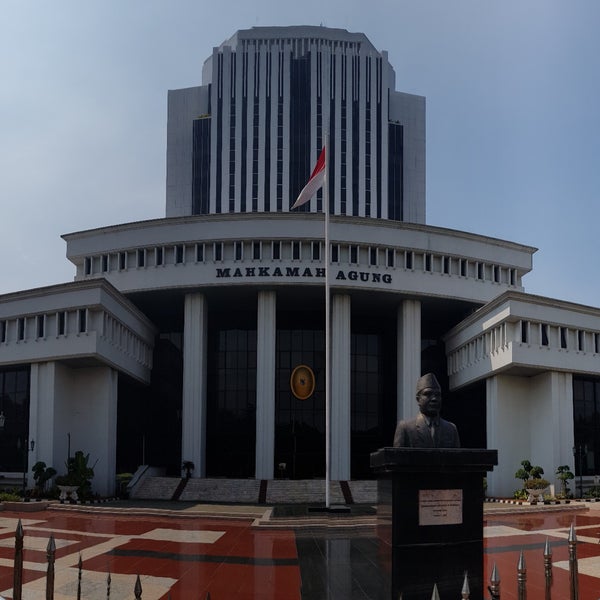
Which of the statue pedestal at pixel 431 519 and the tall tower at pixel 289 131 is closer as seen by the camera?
the statue pedestal at pixel 431 519

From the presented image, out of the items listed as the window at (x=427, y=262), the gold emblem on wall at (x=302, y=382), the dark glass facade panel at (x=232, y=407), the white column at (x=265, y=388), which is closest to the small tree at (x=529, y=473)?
the window at (x=427, y=262)

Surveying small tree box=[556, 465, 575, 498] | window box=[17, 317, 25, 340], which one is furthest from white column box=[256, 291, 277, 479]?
small tree box=[556, 465, 575, 498]

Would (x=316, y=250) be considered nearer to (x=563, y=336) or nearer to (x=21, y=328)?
(x=563, y=336)

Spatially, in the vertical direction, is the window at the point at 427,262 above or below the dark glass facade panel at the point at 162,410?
above

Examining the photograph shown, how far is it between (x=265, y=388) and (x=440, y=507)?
41.6m

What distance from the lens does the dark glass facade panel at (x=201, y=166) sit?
108438 mm

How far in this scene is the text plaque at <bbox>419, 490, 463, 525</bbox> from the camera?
40.7ft

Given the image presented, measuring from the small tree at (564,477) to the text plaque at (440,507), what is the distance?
36.9m

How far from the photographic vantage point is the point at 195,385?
5456cm

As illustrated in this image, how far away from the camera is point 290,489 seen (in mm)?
49094

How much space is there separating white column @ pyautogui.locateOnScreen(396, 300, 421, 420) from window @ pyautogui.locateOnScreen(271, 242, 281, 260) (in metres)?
10.5

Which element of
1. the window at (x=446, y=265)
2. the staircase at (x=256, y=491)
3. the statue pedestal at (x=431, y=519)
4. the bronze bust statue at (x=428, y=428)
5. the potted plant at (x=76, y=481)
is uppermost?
the window at (x=446, y=265)

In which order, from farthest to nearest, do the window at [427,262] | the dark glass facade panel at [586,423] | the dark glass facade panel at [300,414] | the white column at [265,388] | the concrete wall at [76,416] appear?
the dark glass facade panel at [300,414] < the window at [427,262] < the white column at [265,388] < the dark glass facade panel at [586,423] < the concrete wall at [76,416]

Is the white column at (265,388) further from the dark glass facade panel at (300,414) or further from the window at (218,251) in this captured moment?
the dark glass facade panel at (300,414)
